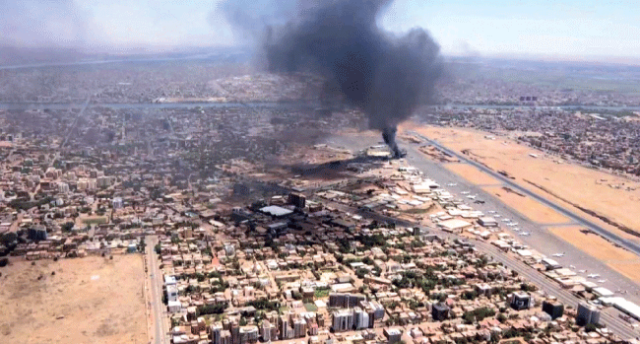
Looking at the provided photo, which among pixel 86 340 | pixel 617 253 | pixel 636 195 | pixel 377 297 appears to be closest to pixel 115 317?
pixel 86 340

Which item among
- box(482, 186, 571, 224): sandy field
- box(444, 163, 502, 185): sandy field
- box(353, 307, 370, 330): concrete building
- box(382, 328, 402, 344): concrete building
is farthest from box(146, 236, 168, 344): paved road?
box(444, 163, 502, 185): sandy field

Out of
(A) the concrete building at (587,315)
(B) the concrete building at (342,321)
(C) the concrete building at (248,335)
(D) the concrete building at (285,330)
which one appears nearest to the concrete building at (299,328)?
(D) the concrete building at (285,330)

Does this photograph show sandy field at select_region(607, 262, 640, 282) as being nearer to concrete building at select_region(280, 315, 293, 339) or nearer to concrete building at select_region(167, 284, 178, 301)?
concrete building at select_region(280, 315, 293, 339)

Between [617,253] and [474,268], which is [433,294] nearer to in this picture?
[474,268]

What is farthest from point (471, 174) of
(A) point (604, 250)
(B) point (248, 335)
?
(B) point (248, 335)

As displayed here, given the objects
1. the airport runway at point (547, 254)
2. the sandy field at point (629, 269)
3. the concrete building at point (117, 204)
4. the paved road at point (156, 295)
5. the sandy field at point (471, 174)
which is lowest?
the sandy field at point (629, 269)

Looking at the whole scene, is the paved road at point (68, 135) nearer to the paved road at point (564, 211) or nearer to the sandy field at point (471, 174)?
the sandy field at point (471, 174)
